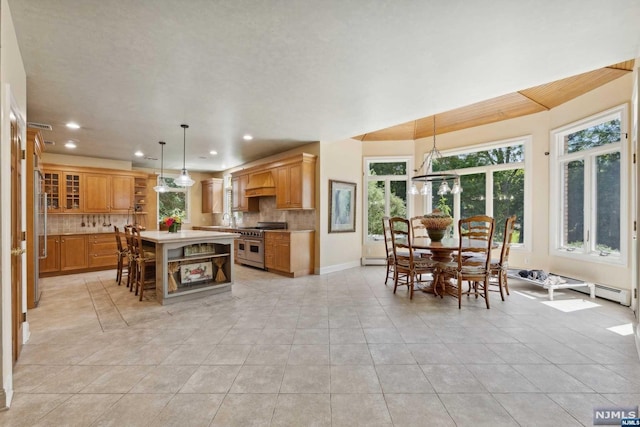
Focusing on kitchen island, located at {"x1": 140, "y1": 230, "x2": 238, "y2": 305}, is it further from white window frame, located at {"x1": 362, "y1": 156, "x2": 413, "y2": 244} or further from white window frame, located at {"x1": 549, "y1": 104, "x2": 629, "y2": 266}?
white window frame, located at {"x1": 549, "y1": 104, "x2": 629, "y2": 266}

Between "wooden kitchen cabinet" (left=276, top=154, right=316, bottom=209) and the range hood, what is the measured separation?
0.43 m

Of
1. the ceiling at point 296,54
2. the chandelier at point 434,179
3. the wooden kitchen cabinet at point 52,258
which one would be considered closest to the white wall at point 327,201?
the chandelier at point 434,179

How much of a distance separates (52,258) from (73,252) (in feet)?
1.10

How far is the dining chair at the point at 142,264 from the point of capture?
3936 millimetres

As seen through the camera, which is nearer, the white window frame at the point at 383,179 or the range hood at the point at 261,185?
the range hood at the point at 261,185

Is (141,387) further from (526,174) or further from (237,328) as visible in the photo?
(526,174)

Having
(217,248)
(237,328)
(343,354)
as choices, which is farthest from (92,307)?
(343,354)

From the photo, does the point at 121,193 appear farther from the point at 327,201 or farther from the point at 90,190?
the point at 327,201

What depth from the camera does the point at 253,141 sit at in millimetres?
5602

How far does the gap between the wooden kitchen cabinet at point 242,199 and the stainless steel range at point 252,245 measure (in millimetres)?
710

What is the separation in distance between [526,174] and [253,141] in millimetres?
5270

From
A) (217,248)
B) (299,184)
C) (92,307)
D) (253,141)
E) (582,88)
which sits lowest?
(92,307)

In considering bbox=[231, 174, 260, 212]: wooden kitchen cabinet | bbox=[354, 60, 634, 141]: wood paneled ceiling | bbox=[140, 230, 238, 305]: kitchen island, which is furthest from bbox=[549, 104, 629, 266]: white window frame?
bbox=[231, 174, 260, 212]: wooden kitchen cabinet

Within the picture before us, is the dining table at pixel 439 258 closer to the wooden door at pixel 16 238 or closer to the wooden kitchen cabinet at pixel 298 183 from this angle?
the wooden kitchen cabinet at pixel 298 183
